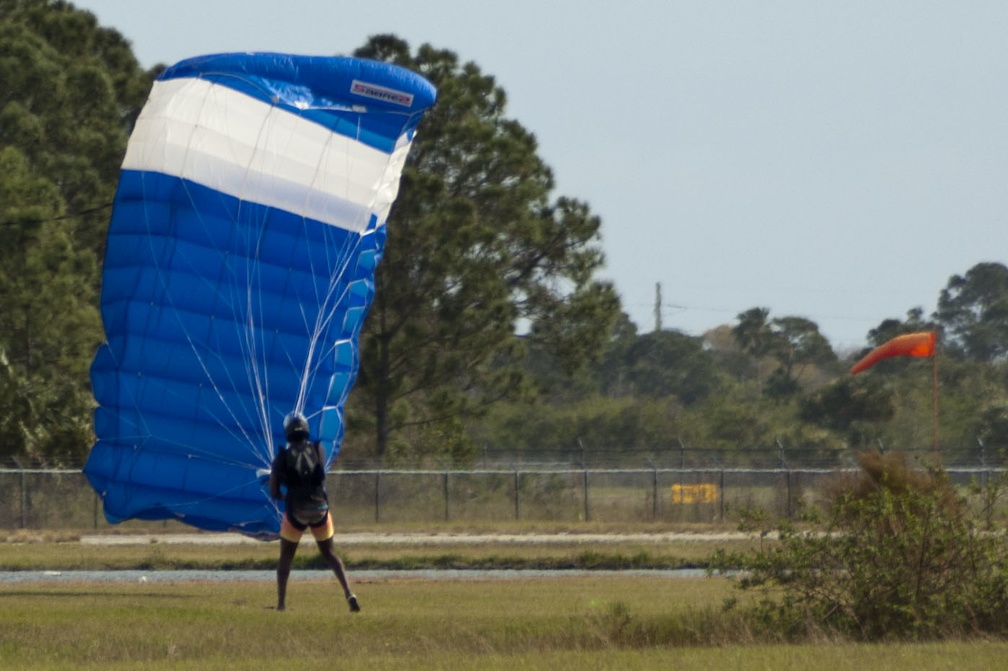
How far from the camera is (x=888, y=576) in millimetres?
13883

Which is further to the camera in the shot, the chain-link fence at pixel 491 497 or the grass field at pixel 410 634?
the chain-link fence at pixel 491 497

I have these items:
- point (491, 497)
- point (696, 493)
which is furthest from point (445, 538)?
point (696, 493)

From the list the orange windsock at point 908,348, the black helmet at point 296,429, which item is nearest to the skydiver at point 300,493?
the black helmet at point 296,429

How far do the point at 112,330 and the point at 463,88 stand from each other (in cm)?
3027

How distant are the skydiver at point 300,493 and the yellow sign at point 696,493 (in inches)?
906

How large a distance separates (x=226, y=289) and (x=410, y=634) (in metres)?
5.09

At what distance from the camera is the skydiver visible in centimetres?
1448

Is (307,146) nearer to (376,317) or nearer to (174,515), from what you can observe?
(174,515)

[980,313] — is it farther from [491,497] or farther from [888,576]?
[888,576]

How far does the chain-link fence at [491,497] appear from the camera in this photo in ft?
115

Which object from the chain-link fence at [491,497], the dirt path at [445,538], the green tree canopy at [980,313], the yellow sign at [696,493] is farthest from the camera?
the green tree canopy at [980,313]

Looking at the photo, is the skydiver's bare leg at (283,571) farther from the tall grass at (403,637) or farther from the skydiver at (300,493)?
the tall grass at (403,637)

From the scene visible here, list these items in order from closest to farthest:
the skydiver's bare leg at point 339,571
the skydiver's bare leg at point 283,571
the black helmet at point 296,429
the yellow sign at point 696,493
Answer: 1. the skydiver's bare leg at point 339,571
2. the skydiver's bare leg at point 283,571
3. the black helmet at point 296,429
4. the yellow sign at point 696,493

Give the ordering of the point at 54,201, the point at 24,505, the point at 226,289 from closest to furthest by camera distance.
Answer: the point at 226,289 < the point at 24,505 < the point at 54,201
